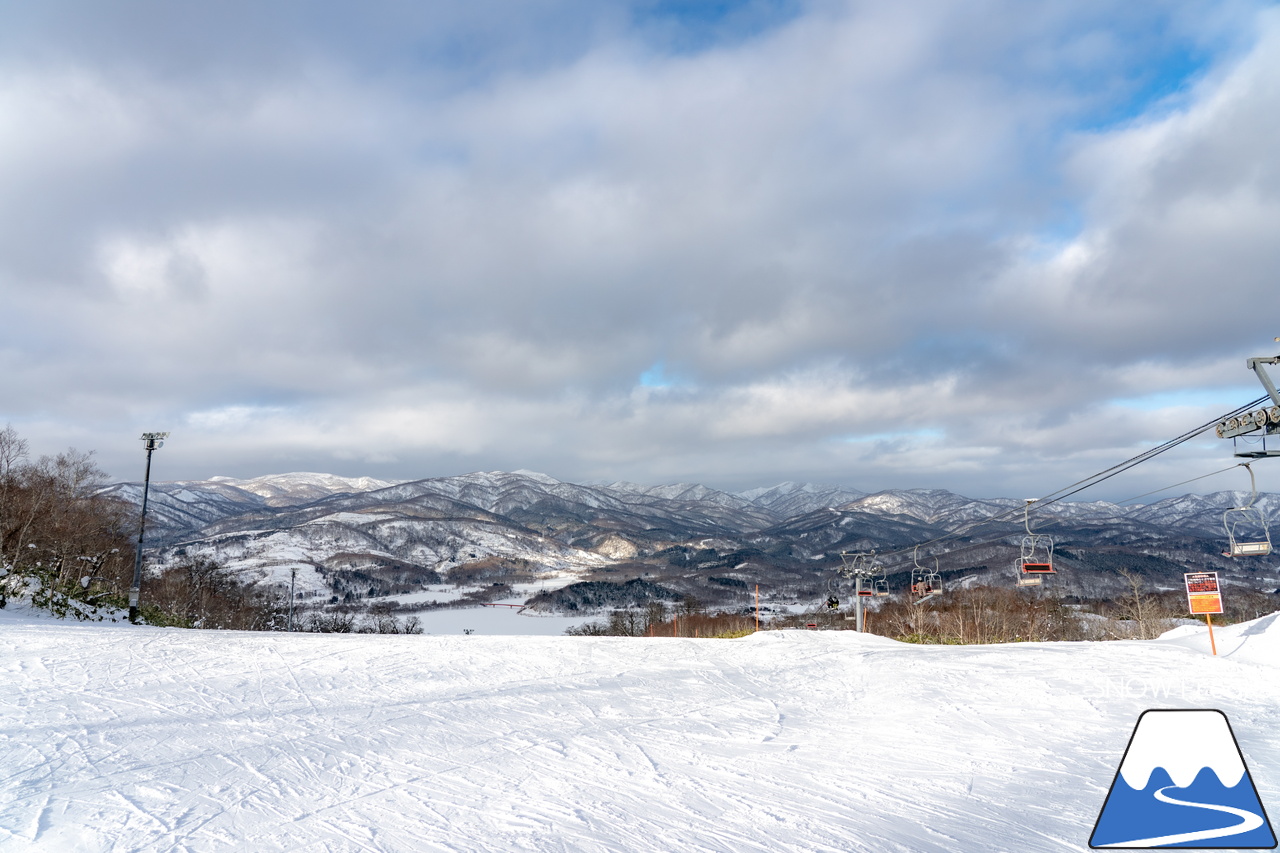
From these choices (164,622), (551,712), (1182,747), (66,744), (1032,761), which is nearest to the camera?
(1182,747)

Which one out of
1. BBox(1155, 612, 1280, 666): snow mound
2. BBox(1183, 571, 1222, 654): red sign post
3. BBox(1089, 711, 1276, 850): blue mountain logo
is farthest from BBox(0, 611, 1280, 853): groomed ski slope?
BBox(1089, 711, 1276, 850): blue mountain logo

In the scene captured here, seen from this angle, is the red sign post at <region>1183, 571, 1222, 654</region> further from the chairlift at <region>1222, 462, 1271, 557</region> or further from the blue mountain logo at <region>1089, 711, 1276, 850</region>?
the blue mountain logo at <region>1089, 711, 1276, 850</region>

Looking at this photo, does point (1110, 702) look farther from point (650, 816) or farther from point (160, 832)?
point (160, 832)

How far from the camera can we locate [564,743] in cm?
1000

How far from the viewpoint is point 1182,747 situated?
420cm

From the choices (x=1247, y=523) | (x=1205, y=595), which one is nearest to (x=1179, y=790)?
(x=1247, y=523)

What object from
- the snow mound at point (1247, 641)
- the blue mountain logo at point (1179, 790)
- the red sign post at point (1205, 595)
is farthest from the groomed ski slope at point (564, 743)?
the blue mountain logo at point (1179, 790)

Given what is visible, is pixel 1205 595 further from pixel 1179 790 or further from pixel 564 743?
pixel 1179 790

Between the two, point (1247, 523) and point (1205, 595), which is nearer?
point (1247, 523)

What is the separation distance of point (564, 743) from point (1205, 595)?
755 inches

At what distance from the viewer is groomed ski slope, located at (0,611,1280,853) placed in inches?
265

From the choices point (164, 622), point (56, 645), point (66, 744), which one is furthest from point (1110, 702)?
point (164, 622)

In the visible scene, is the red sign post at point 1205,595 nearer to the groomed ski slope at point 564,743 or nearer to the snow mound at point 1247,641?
the snow mound at point 1247,641

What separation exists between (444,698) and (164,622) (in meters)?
25.9
